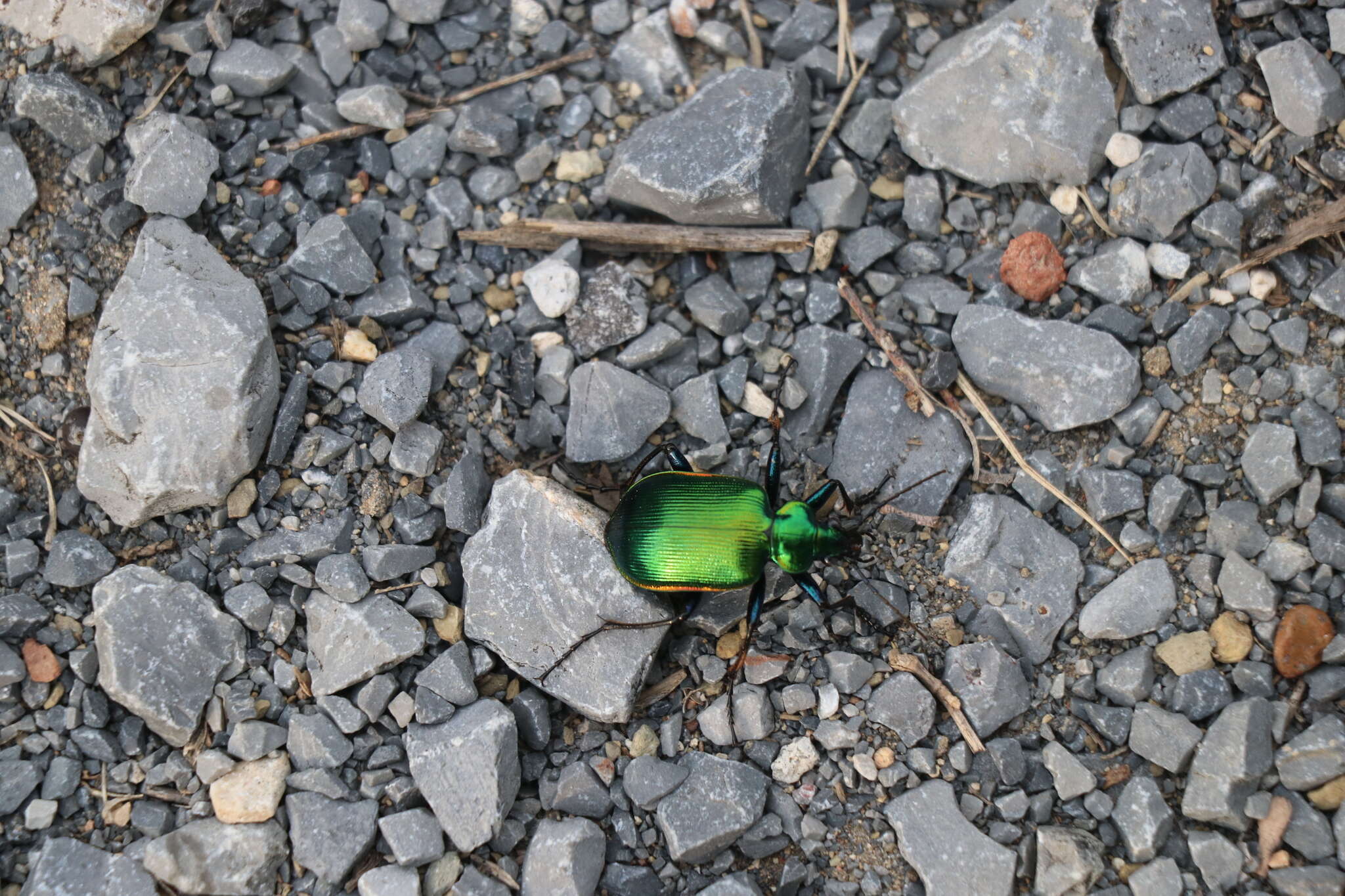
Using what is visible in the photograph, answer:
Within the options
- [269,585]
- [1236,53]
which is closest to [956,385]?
[1236,53]

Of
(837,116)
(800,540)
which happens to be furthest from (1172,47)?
(800,540)

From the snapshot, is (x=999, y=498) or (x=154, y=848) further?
(x=999, y=498)

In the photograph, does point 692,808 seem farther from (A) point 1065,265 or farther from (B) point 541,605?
(A) point 1065,265

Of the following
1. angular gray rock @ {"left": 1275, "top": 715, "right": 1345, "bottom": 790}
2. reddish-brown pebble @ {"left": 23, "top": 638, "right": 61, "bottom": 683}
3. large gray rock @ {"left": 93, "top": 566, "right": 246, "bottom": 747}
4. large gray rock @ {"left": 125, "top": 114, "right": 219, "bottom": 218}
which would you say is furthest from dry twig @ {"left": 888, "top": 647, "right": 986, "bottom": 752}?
large gray rock @ {"left": 125, "top": 114, "right": 219, "bottom": 218}

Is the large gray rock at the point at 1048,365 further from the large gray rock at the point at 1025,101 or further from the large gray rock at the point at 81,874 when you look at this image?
the large gray rock at the point at 81,874

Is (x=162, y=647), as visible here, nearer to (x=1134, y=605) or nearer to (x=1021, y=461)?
(x=1021, y=461)
